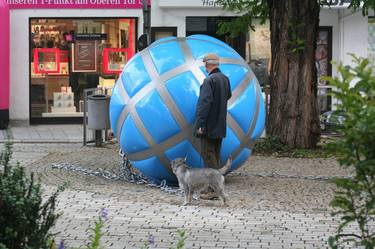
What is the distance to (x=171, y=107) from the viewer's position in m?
10.8

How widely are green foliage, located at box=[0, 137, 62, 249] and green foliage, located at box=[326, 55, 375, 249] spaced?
6.16ft

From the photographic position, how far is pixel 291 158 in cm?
1520

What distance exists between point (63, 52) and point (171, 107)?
1225 centimetres

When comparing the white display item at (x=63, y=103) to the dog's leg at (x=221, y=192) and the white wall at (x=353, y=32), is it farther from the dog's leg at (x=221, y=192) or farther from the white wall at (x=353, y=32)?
the dog's leg at (x=221, y=192)

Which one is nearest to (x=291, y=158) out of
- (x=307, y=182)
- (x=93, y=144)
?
(x=307, y=182)

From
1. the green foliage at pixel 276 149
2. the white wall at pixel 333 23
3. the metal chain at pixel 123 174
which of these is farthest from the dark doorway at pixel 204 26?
the metal chain at pixel 123 174

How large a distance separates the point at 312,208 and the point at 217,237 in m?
2.21

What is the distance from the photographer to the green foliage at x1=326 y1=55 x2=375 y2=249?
396 cm

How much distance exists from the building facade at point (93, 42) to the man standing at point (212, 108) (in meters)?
11.9

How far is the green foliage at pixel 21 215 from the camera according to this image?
15.7 ft

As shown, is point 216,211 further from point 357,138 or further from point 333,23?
point 333,23

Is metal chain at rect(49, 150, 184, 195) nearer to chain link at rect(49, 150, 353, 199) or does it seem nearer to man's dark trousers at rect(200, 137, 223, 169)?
chain link at rect(49, 150, 353, 199)

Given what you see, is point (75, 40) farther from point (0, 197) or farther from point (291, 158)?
point (0, 197)

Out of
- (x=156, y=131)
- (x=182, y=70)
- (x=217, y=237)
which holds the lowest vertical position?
(x=217, y=237)
